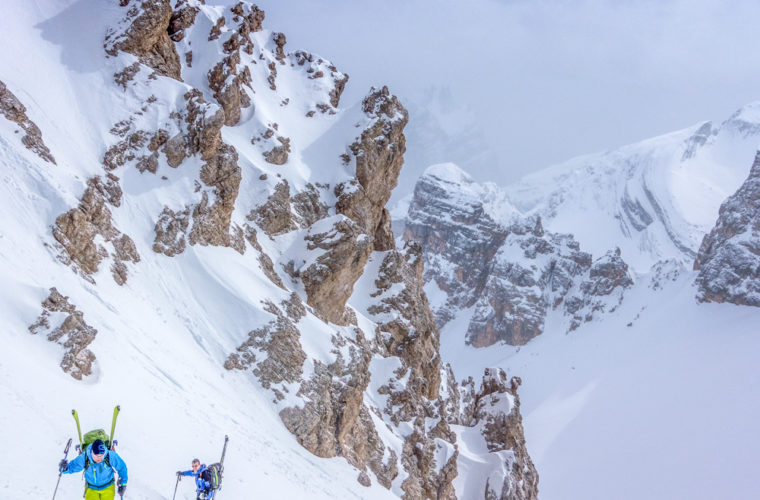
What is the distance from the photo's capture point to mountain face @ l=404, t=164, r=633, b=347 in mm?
139500

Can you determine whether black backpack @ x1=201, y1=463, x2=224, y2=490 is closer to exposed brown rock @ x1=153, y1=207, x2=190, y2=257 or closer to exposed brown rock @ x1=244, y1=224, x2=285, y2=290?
exposed brown rock @ x1=153, y1=207, x2=190, y2=257

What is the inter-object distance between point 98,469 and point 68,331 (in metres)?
13.6

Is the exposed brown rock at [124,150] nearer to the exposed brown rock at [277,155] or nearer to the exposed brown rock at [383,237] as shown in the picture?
the exposed brown rock at [277,155]

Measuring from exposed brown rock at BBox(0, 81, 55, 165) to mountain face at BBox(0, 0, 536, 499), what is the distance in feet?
0.41

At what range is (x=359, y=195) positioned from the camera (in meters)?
50.8

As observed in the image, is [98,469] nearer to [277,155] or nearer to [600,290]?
[277,155]

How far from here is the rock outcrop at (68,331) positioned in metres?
20.5

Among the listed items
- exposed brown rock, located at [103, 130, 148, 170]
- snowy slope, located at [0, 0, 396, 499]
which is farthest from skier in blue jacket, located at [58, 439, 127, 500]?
exposed brown rock, located at [103, 130, 148, 170]

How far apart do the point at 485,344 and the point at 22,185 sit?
12890 centimetres

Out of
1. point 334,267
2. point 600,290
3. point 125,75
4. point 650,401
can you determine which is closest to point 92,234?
point 125,75

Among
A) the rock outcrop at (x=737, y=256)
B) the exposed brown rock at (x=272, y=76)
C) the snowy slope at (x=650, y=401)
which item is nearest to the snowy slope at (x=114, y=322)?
the exposed brown rock at (x=272, y=76)

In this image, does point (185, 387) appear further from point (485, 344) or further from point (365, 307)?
point (485, 344)

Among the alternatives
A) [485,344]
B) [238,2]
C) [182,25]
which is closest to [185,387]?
[182,25]

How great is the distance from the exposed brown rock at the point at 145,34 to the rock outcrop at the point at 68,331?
2720 centimetres
